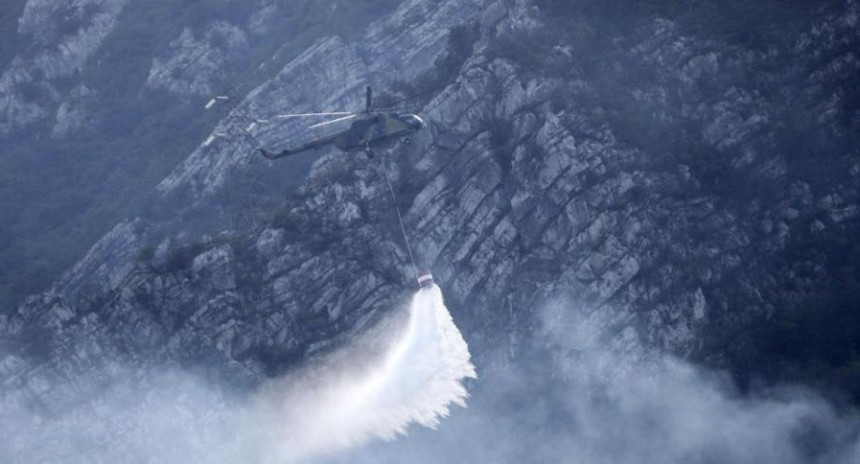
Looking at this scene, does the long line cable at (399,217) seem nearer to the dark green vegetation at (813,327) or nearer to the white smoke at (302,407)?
the white smoke at (302,407)

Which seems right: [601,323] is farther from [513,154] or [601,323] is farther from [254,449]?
[254,449]

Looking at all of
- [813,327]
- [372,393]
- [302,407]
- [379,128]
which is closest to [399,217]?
[379,128]

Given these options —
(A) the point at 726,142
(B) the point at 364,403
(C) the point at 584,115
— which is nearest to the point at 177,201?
(B) the point at 364,403

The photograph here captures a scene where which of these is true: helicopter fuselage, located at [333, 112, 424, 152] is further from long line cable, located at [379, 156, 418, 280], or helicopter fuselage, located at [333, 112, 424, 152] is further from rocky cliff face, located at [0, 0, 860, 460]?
rocky cliff face, located at [0, 0, 860, 460]

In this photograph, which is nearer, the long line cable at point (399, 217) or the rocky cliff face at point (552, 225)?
the rocky cliff face at point (552, 225)

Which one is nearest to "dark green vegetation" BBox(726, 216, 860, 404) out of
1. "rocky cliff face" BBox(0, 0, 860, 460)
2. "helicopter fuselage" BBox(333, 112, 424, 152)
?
"rocky cliff face" BBox(0, 0, 860, 460)

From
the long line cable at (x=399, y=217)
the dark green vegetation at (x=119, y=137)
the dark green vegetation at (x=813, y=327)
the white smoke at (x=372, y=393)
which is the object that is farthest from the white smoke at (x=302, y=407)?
the dark green vegetation at (x=813, y=327)
